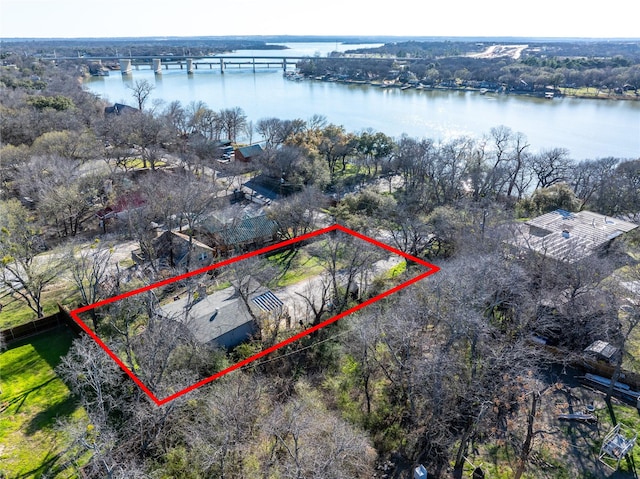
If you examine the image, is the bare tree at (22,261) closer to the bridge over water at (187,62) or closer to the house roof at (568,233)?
the house roof at (568,233)

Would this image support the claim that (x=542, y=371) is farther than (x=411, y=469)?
Yes

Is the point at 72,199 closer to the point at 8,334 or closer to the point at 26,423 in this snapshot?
the point at 8,334

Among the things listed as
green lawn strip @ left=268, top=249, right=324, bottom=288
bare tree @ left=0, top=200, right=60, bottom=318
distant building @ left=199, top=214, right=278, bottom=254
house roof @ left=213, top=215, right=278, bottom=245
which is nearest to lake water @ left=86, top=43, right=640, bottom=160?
house roof @ left=213, top=215, right=278, bottom=245

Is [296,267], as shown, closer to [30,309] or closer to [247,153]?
[30,309]

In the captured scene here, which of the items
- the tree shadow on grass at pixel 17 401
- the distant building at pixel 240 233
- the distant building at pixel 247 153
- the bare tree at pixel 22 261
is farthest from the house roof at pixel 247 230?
the distant building at pixel 247 153

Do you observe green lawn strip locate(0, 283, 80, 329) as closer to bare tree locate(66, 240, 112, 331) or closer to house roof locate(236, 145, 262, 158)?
bare tree locate(66, 240, 112, 331)

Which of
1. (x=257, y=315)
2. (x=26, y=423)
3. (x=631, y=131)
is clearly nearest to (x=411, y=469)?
(x=257, y=315)

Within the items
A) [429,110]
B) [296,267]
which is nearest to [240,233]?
[296,267]
